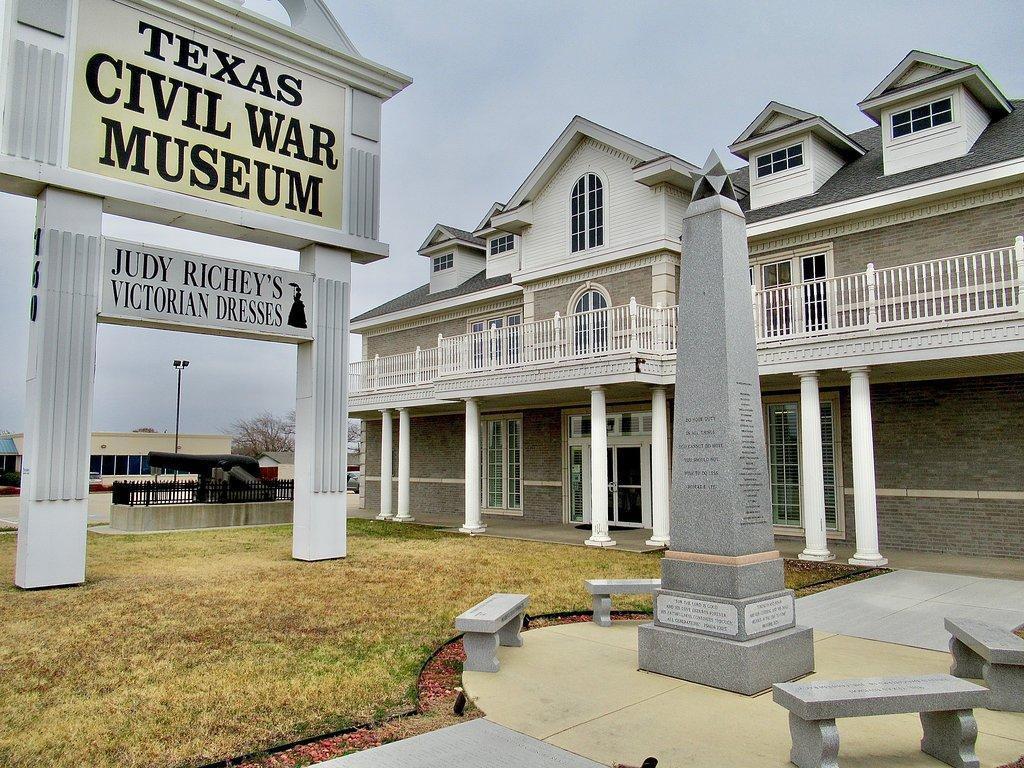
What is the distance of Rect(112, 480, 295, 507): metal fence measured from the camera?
64.1ft

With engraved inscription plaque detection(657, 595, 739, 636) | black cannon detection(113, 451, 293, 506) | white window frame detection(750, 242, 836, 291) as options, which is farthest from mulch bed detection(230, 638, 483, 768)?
black cannon detection(113, 451, 293, 506)

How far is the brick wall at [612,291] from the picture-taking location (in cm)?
1738

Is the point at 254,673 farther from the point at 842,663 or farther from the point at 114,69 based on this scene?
the point at 114,69

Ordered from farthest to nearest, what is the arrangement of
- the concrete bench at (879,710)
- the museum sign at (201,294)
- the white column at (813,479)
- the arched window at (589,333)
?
the arched window at (589,333) → the white column at (813,479) → the museum sign at (201,294) → the concrete bench at (879,710)

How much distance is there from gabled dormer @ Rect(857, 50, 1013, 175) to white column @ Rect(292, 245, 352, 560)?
37.1ft

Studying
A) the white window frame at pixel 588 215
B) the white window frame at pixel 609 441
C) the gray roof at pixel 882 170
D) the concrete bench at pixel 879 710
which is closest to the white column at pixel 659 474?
the white window frame at pixel 609 441

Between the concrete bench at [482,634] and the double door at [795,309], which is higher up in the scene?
the double door at [795,309]

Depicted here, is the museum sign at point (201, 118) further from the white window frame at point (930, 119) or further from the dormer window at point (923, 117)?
the dormer window at point (923, 117)

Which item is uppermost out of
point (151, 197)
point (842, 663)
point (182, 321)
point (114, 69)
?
point (114, 69)

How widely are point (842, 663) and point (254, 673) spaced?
500 centimetres

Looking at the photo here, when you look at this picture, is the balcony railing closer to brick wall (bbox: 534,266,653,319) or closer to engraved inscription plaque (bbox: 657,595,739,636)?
brick wall (bbox: 534,266,653,319)

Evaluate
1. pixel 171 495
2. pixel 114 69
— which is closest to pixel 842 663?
pixel 114 69

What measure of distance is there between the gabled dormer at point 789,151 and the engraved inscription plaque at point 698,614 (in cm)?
1284

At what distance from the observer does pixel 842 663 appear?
637 centimetres
